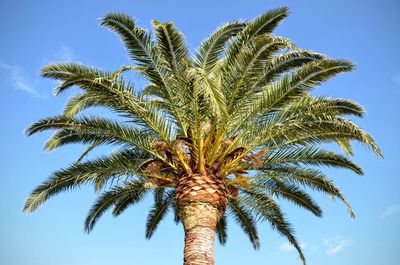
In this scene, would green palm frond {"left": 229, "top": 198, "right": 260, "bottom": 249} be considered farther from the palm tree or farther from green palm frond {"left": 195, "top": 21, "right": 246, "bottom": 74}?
green palm frond {"left": 195, "top": 21, "right": 246, "bottom": 74}

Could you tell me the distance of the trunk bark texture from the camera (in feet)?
28.9

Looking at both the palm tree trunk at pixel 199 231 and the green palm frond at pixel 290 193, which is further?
the green palm frond at pixel 290 193

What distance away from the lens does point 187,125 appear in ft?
33.4

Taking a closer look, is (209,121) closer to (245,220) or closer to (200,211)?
(200,211)

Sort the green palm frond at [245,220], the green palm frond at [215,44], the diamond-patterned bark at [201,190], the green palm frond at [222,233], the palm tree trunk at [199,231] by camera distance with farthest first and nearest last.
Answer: the green palm frond at [222,233] < the green palm frond at [245,220] < the green palm frond at [215,44] < the diamond-patterned bark at [201,190] < the palm tree trunk at [199,231]

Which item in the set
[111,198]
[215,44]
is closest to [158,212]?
[111,198]

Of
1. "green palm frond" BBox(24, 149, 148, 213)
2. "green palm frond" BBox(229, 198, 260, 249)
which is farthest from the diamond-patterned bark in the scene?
"green palm frond" BBox(229, 198, 260, 249)

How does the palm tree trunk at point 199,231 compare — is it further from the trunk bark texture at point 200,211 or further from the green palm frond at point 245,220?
the green palm frond at point 245,220

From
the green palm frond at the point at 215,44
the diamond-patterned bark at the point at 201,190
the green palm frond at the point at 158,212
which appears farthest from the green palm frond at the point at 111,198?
the green palm frond at the point at 215,44

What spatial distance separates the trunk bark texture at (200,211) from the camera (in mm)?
8797

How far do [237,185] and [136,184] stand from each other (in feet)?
9.71

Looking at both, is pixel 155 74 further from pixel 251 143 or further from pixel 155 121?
pixel 251 143

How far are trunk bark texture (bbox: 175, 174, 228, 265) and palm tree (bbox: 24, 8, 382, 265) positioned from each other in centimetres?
2

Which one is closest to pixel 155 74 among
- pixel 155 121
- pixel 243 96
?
pixel 155 121
